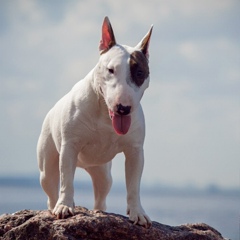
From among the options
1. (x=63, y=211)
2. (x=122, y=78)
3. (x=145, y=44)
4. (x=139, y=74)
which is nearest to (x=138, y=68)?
(x=139, y=74)

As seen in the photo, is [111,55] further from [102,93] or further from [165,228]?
[165,228]

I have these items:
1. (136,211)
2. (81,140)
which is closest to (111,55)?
(81,140)

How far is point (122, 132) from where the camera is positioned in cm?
1033

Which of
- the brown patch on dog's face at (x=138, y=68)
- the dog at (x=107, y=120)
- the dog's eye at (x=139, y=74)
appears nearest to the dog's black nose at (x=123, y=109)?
the dog at (x=107, y=120)

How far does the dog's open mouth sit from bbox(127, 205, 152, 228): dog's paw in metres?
1.18

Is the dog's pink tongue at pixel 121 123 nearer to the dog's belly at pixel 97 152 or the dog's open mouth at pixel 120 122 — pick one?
the dog's open mouth at pixel 120 122

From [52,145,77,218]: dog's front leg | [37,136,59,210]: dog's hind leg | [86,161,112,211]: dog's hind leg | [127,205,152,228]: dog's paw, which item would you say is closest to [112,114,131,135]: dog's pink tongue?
[52,145,77,218]: dog's front leg

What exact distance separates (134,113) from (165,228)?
1714mm

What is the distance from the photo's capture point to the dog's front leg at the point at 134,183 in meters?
10.6

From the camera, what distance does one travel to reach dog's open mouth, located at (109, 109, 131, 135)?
33.6 feet

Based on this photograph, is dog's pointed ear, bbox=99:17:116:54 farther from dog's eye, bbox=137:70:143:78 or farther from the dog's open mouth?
the dog's open mouth

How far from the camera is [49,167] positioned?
476 inches

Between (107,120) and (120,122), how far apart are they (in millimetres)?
483

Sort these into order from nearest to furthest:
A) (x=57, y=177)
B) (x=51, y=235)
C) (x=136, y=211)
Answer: (x=51, y=235) → (x=136, y=211) → (x=57, y=177)
